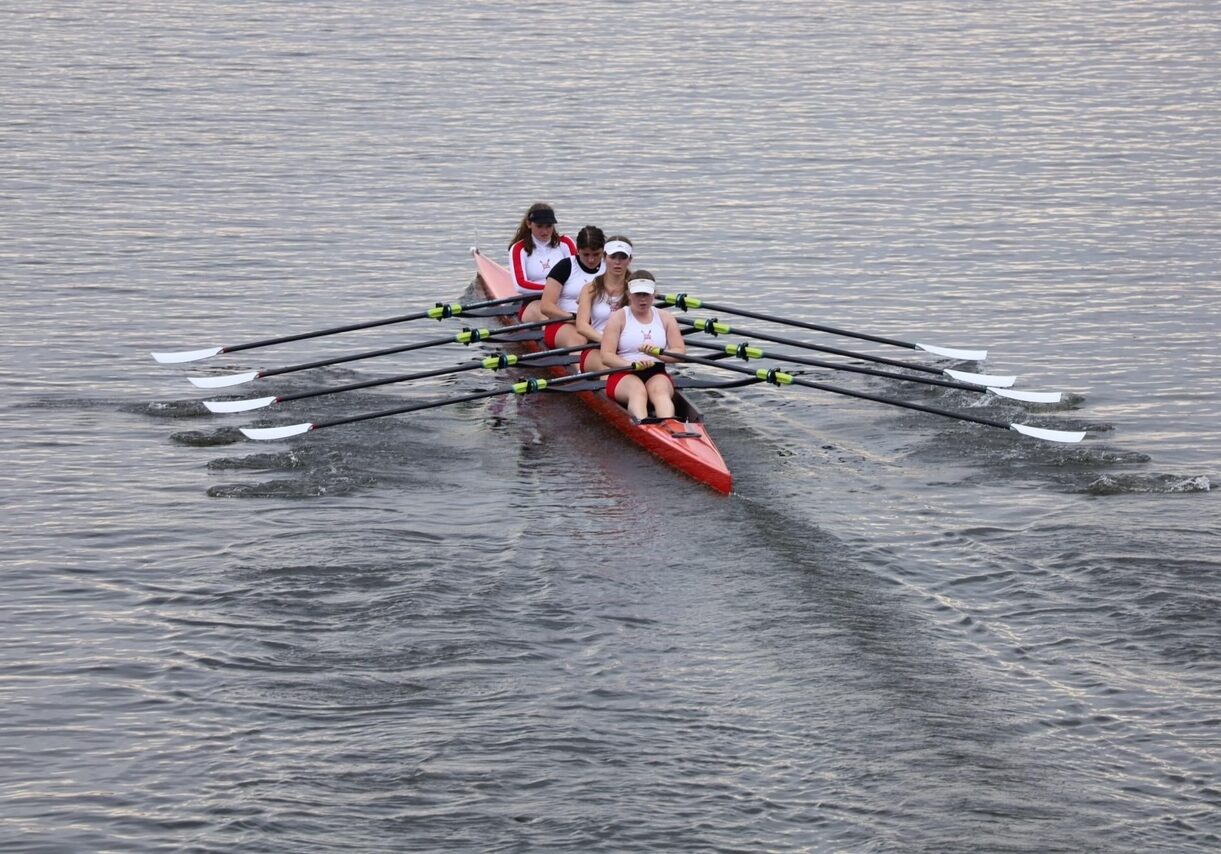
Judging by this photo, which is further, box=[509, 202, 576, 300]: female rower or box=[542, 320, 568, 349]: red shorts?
box=[509, 202, 576, 300]: female rower

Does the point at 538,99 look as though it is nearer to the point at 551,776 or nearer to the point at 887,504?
the point at 887,504

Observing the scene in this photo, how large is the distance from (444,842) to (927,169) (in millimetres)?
24270

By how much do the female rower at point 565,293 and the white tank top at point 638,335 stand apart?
1.69 m

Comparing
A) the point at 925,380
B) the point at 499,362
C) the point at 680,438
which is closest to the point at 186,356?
the point at 499,362

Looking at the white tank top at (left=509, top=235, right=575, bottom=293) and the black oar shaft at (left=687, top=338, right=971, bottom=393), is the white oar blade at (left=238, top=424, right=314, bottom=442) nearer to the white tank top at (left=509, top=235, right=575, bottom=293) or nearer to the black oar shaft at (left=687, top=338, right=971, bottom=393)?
the black oar shaft at (left=687, top=338, right=971, bottom=393)

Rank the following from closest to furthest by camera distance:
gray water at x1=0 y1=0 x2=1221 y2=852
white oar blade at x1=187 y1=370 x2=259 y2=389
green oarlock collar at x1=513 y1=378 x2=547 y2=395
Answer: gray water at x1=0 y1=0 x2=1221 y2=852 < green oarlock collar at x1=513 y1=378 x2=547 y2=395 < white oar blade at x1=187 y1=370 x2=259 y2=389

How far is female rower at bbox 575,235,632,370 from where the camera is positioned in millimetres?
17281

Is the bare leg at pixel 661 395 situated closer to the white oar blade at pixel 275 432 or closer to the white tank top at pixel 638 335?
the white tank top at pixel 638 335

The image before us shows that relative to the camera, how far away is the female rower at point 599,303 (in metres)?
17.3

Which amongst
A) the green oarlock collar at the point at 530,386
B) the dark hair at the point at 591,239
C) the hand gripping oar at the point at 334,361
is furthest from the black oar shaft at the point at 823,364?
the hand gripping oar at the point at 334,361

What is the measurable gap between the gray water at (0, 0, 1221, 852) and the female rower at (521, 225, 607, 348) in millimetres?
901

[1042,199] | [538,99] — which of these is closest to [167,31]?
[538,99]

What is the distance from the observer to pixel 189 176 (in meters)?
30.8

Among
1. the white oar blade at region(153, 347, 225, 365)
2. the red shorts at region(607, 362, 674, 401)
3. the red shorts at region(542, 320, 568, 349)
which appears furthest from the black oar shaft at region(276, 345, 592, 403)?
the white oar blade at region(153, 347, 225, 365)
